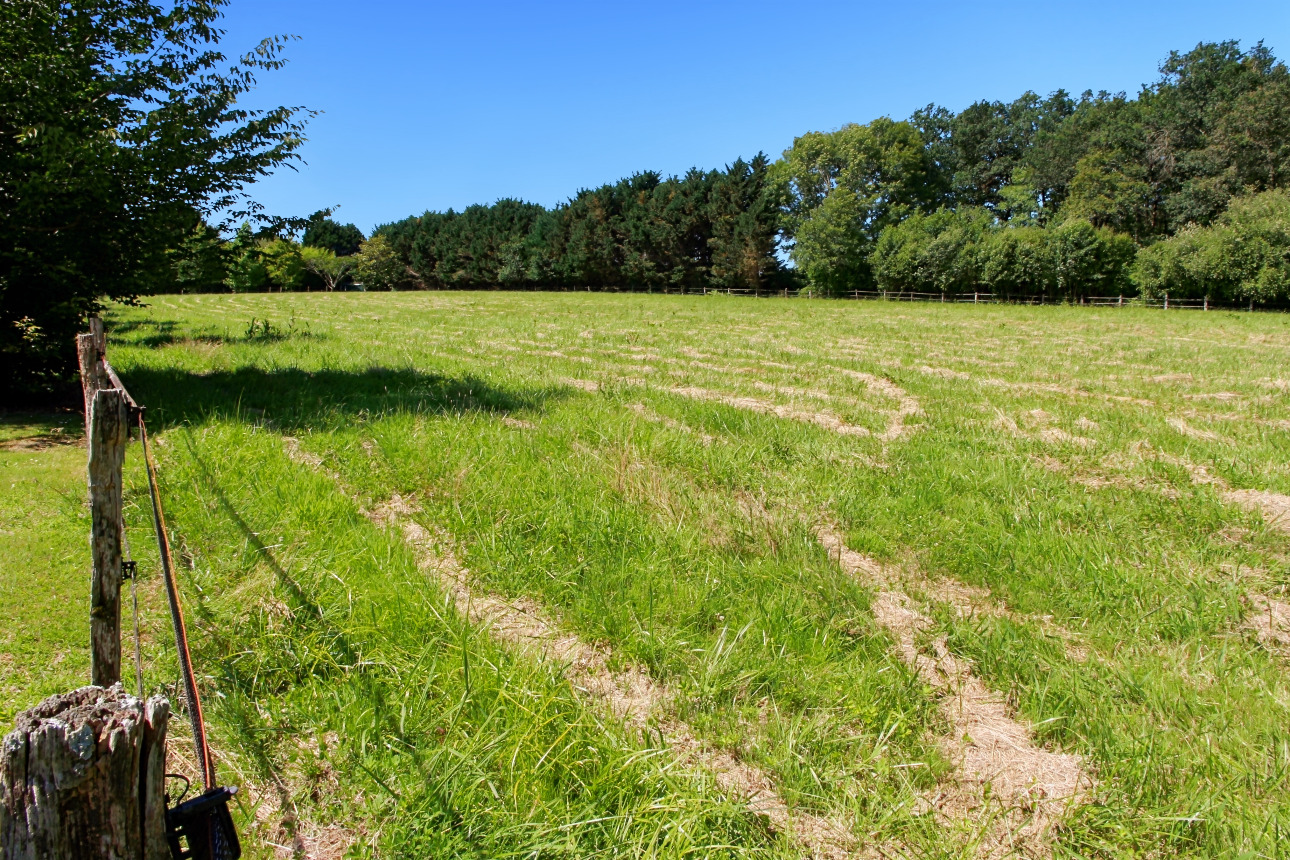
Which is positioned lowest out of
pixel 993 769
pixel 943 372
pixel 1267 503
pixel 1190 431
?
pixel 993 769

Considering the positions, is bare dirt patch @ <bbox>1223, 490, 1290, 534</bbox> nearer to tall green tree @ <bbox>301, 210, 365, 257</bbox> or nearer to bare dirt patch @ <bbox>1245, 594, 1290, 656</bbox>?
bare dirt patch @ <bbox>1245, 594, 1290, 656</bbox>

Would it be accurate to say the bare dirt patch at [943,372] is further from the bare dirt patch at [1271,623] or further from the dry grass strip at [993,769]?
the dry grass strip at [993,769]

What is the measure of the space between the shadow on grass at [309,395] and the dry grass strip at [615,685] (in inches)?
147

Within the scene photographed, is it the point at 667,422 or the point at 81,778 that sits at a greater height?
the point at 81,778

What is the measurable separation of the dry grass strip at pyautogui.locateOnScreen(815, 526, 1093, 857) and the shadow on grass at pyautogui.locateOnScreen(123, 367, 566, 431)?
20.0 feet

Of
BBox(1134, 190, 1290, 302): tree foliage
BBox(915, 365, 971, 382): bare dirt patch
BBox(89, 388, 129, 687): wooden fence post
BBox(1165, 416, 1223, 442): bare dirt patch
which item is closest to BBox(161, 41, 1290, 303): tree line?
BBox(1134, 190, 1290, 302): tree foliage

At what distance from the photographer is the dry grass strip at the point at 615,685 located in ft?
8.16

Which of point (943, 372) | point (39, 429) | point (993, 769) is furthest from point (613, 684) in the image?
point (943, 372)

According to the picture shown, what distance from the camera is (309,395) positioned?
925 centimetres

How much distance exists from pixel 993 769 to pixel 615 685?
167cm

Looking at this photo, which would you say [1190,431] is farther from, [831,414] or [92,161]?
[92,161]

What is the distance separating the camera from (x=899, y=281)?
5362 cm

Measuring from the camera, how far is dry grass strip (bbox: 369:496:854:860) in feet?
8.16

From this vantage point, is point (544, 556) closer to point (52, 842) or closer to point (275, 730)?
point (275, 730)
